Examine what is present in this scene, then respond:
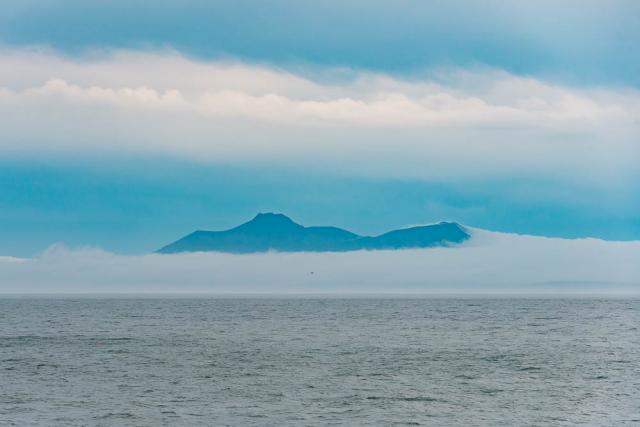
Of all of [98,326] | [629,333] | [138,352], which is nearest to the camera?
[138,352]

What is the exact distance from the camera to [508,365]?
82.7 m

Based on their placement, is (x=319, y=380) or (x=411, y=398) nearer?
(x=411, y=398)

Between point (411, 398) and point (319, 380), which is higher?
point (319, 380)

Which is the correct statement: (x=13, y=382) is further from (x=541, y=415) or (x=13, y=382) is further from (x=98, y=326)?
(x=98, y=326)

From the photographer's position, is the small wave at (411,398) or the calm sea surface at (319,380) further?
the small wave at (411,398)

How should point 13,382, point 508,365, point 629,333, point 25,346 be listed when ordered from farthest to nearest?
A: point 629,333 → point 25,346 → point 508,365 → point 13,382

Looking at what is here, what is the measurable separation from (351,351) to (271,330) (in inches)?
1681

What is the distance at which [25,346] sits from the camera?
10456 centimetres

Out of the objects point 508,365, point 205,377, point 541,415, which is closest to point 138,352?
point 205,377

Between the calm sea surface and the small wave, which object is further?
the small wave

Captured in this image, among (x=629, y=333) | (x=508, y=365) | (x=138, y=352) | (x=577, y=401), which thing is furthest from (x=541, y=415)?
(x=629, y=333)

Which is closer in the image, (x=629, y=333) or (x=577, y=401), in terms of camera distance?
(x=577, y=401)

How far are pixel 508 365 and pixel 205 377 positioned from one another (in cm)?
2754

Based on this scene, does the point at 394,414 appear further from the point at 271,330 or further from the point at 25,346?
the point at 271,330
